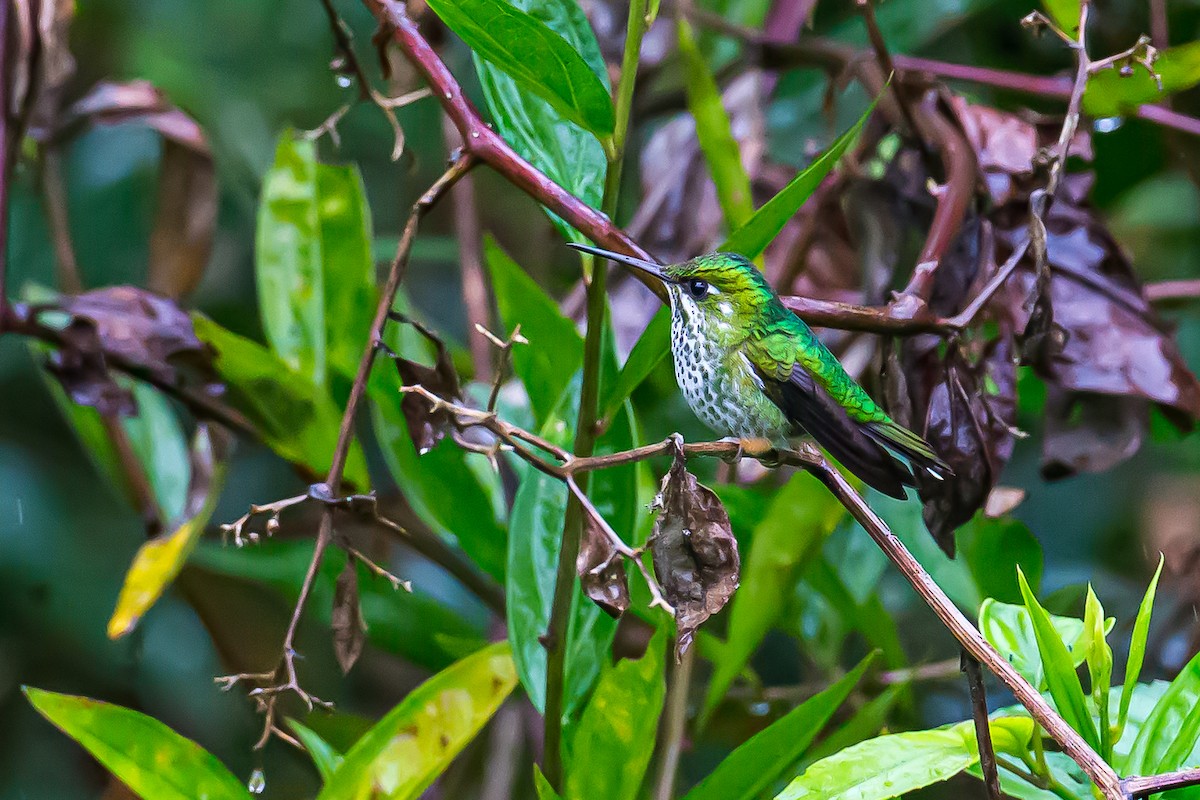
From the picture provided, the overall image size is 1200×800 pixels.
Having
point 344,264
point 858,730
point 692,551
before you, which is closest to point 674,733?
point 858,730

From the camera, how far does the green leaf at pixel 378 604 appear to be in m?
1.54

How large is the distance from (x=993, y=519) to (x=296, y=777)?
1.29 m

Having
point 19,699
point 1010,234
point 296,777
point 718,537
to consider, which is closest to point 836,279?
point 1010,234

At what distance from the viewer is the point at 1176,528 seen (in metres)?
1.92

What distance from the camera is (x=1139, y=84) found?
4.41 feet

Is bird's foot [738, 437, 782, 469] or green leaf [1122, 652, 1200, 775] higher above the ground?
bird's foot [738, 437, 782, 469]

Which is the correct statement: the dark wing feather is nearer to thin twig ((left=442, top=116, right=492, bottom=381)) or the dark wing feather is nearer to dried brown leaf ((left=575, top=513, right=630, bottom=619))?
dried brown leaf ((left=575, top=513, right=630, bottom=619))

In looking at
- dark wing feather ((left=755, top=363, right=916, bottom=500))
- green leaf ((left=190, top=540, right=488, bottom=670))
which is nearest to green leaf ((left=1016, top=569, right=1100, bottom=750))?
dark wing feather ((left=755, top=363, right=916, bottom=500))

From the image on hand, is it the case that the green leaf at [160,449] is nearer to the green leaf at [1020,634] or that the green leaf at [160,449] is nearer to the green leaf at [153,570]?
the green leaf at [153,570]

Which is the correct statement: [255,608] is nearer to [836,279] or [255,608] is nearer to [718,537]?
[836,279]

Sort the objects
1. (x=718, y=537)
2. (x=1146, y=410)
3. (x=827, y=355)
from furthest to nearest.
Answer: (x=1146, y=410)
(x=827, y=355)
(x=718, y=537)

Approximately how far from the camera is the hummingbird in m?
0.97

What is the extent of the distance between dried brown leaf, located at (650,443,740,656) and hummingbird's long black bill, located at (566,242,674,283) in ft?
0.57

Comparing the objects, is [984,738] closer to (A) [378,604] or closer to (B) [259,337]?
(A) [378,604]
